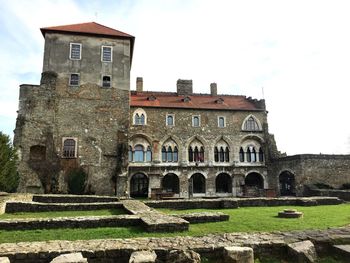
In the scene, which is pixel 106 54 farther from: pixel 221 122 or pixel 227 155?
pixel 227 155

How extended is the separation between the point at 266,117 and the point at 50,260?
1264 inches

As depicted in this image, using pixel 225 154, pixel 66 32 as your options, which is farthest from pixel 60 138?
pixel 225 154

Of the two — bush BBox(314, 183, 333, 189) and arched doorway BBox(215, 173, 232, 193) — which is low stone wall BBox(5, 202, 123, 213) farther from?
bush BBox(314, 183, 333, 189)

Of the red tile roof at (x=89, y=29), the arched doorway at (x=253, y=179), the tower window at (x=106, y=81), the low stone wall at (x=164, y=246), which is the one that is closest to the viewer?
the low stone wall at (x=164, y=246)

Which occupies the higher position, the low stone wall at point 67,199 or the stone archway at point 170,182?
the stone archway at point 170,182

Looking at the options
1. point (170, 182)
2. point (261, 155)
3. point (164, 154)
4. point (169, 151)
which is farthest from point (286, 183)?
point (164, 154)

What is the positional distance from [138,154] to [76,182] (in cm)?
871

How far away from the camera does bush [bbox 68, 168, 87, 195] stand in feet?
77.9

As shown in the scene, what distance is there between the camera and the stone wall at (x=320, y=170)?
29.0 meters

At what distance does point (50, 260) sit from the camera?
19.7ft

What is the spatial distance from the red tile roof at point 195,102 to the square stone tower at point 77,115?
590cm

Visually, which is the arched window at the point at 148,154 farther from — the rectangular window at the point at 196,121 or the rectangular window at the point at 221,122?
the rectangular window at the point at 221,122

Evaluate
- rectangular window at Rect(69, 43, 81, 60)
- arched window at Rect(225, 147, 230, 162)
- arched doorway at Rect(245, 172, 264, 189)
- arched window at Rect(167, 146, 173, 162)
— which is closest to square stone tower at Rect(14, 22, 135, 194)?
rectangular window at Rect(69, 43, 81, 60)

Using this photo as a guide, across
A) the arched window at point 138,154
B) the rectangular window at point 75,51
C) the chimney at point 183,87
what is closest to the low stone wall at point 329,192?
the arched window at point 138,154
